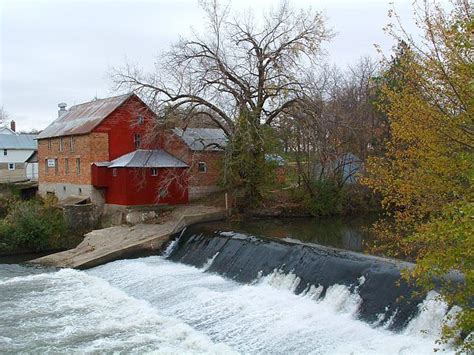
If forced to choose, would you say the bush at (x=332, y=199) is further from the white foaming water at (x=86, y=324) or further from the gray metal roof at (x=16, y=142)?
the gray metal roof at (x=16, y=142)

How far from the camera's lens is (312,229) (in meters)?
24.6

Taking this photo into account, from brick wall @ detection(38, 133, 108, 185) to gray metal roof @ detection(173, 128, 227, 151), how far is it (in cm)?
459

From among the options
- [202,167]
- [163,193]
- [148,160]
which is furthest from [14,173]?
[148,160]

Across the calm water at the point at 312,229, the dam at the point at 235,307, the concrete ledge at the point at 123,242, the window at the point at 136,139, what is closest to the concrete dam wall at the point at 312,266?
the dam at the point at 235,307

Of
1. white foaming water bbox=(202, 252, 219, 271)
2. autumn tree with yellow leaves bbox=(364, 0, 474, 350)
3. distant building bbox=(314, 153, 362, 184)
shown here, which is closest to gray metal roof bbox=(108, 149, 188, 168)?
distant building bbox=(314, 153, 362, 184)

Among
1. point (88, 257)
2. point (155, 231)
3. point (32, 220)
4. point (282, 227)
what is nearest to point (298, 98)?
point (282, 227)

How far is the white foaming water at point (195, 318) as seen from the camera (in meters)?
Result: 11.0

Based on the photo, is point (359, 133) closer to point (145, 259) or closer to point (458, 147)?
point (145, 259)

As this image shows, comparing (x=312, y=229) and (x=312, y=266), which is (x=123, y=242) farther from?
(x=312, y=266)

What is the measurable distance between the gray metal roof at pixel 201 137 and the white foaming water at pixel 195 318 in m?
12.0

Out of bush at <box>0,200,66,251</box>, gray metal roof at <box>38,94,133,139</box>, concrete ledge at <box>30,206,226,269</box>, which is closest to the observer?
concrete ledge at <box>30,206,226,269</box>

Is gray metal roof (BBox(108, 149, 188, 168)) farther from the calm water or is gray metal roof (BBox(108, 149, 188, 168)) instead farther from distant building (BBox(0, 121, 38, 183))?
distant building (BBox(0, 121, 38, 183))

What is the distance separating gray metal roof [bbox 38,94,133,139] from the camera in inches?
1210

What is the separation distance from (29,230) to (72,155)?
25.4 ft
